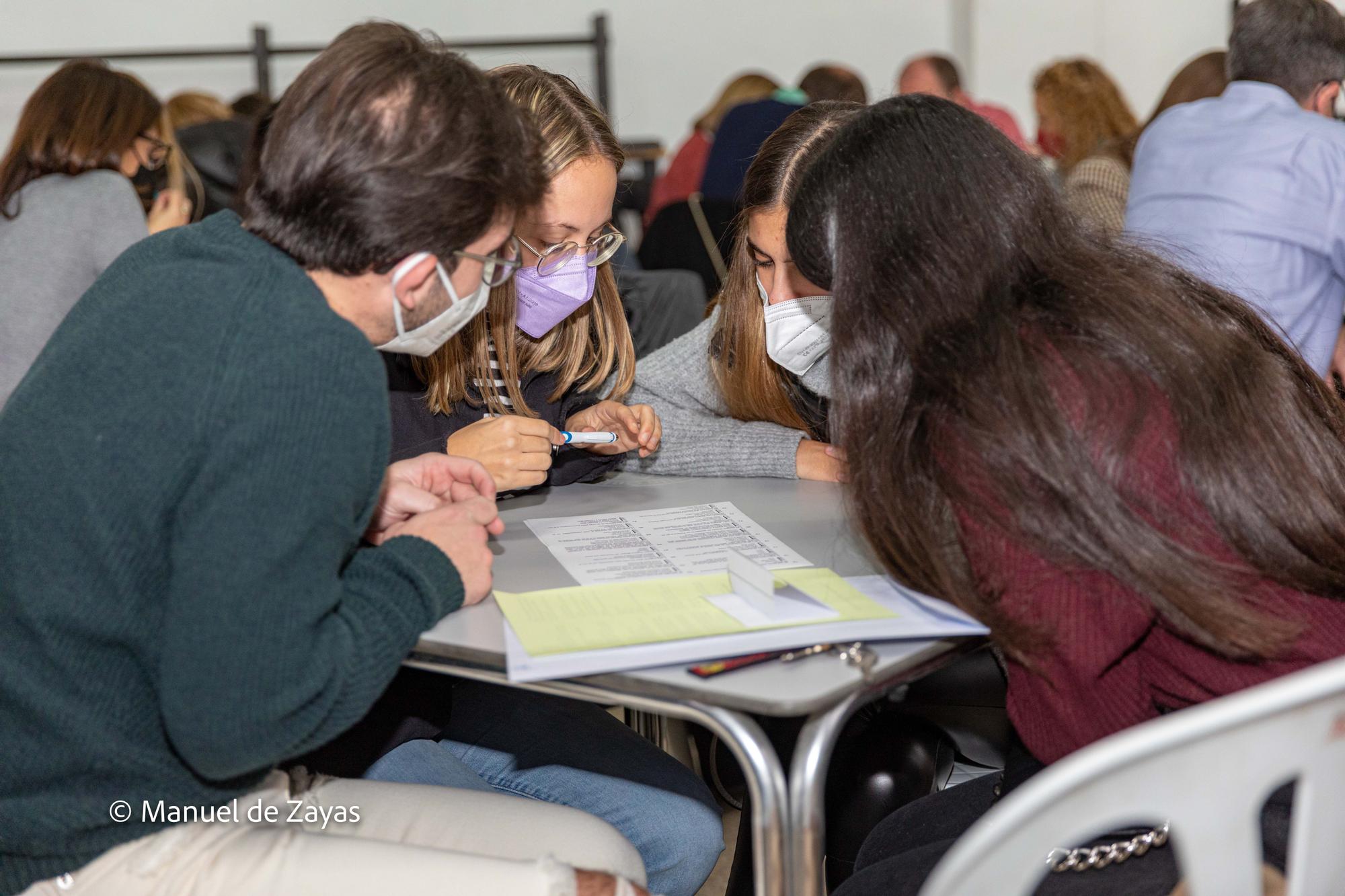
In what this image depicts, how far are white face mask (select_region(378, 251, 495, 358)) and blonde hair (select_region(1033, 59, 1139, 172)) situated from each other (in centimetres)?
316

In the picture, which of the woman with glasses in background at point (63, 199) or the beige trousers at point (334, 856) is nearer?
the beige trousers at point (334, 856)

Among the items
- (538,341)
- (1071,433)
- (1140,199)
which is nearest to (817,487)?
(538,341)

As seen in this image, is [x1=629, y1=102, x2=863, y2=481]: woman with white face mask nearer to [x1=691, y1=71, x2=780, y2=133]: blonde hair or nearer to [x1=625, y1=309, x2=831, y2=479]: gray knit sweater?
[x1=625, y1=309, x2=831, y2=479]: gray knit sweater

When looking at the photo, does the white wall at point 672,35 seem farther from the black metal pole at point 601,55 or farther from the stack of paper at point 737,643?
the stack of paper at point 737,643

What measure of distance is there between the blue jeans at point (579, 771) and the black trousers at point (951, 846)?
8.8 inches

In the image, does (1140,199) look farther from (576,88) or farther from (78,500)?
(78,500)

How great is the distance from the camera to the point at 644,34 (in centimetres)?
636

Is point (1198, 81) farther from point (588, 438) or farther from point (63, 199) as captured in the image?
point (63, 199)

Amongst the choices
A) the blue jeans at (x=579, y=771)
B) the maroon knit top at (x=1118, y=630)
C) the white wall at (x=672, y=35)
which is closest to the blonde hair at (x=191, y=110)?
the white wall at (x=672, y=35)

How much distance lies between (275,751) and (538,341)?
86 centimetres

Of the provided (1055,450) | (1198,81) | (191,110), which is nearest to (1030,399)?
(1055,450)

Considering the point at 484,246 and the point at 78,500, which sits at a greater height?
the point at 484,246

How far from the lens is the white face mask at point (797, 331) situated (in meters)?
1.59

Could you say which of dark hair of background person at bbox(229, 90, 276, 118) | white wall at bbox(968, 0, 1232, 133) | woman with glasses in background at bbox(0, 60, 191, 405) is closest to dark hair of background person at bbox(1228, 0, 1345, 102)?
woman with glasses in background at bbox(0, 60, 191, 405)
